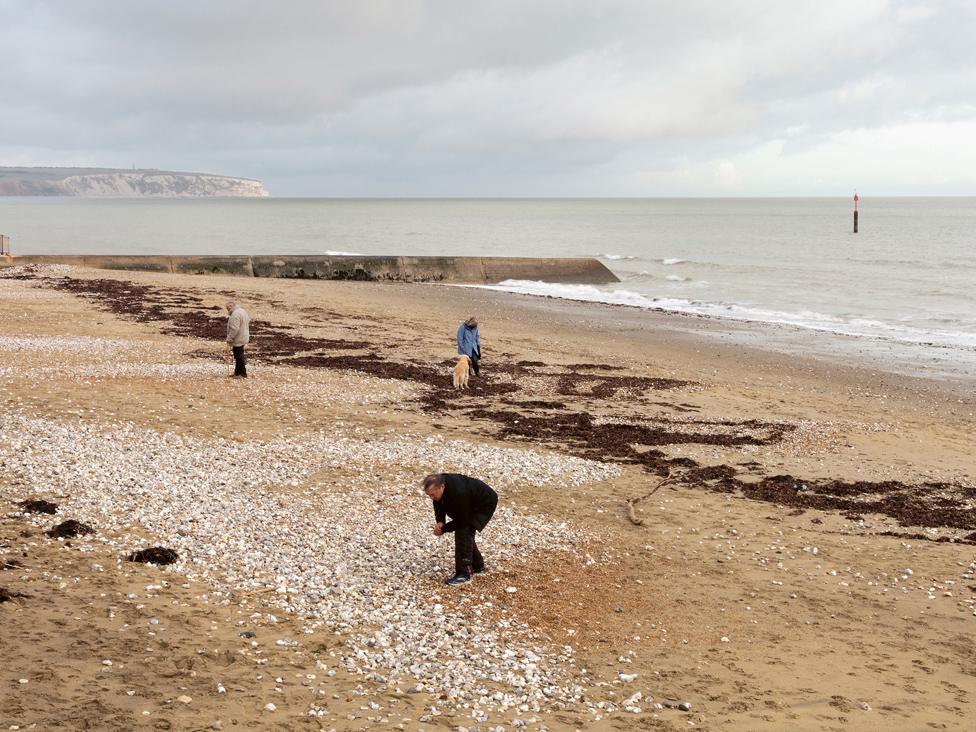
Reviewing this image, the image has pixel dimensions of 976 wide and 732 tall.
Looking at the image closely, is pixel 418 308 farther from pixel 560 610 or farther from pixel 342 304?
pixel 560 610

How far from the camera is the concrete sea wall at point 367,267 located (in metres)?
49.3

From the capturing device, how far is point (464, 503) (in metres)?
10.0

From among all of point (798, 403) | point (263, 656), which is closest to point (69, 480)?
point (263, 656)

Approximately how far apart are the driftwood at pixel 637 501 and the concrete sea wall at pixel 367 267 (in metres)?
39.2

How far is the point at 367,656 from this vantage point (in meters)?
8.41

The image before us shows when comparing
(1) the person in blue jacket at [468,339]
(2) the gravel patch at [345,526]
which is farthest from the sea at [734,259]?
(2) the gravel patch at [345,526]

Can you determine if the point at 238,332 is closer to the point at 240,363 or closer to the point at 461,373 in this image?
the point at 240,363

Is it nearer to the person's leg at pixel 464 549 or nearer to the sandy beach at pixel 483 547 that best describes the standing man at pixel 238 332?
the sandy beach at pixel 483 547

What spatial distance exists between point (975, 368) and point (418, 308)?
20.9m

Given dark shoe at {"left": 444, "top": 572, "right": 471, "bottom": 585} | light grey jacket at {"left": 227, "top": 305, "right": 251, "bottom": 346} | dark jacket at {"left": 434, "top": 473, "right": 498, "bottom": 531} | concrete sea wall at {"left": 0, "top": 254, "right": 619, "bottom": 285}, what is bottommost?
dark shoe at {"left": 444, "top": 572, "right": 471, "bottom": 585}

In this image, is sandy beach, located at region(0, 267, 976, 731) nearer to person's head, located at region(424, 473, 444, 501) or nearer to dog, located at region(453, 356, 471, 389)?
dog, located at region(453, 356, 471, 389)

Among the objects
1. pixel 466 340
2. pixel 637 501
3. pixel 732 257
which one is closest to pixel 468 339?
pixel 466 340

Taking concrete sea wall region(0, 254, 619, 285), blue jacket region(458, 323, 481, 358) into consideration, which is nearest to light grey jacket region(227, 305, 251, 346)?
blue jacket region(458, 323, 481, 358)

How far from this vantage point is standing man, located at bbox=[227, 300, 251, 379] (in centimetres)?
1919
